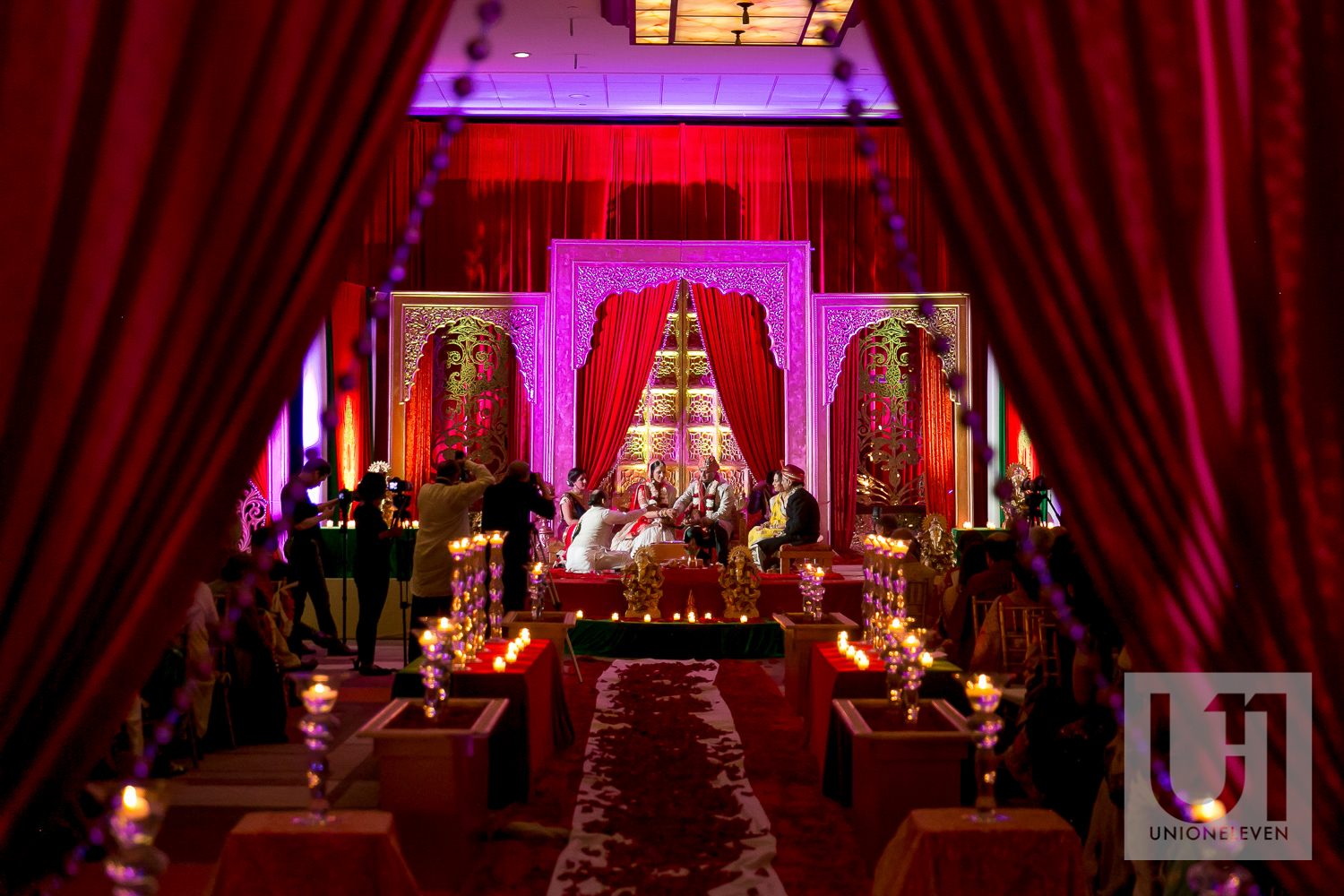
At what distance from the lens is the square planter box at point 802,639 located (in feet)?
16.8

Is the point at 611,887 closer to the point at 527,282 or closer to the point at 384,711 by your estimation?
the point at 384,711

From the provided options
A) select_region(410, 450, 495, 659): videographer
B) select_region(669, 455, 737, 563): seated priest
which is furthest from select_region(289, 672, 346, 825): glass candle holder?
select_region(669, 455, 737, 563): seated priest

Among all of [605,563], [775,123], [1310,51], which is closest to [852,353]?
[775,123]

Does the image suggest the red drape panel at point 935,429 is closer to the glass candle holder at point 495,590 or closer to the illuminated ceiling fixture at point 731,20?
the illuminated ceiling fixture at point 731,20

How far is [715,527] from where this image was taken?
8.93 metres

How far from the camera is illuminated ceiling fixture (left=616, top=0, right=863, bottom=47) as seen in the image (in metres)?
7.13

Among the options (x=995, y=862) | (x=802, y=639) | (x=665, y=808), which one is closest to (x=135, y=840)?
(x=995, y=862)

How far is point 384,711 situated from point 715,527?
18.9ft

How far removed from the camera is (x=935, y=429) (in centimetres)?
1077

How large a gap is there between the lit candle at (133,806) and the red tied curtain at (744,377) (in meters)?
8.79

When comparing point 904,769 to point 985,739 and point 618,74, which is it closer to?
point 985,739

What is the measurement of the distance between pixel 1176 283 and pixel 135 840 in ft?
6.47

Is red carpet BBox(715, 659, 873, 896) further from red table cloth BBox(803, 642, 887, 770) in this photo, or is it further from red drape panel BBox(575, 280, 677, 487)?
red drape panel BBox(575, 280, 677, 487)

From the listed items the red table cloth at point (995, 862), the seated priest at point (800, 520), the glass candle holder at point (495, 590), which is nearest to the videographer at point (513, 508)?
the glass candle holder at point (495, 590)
